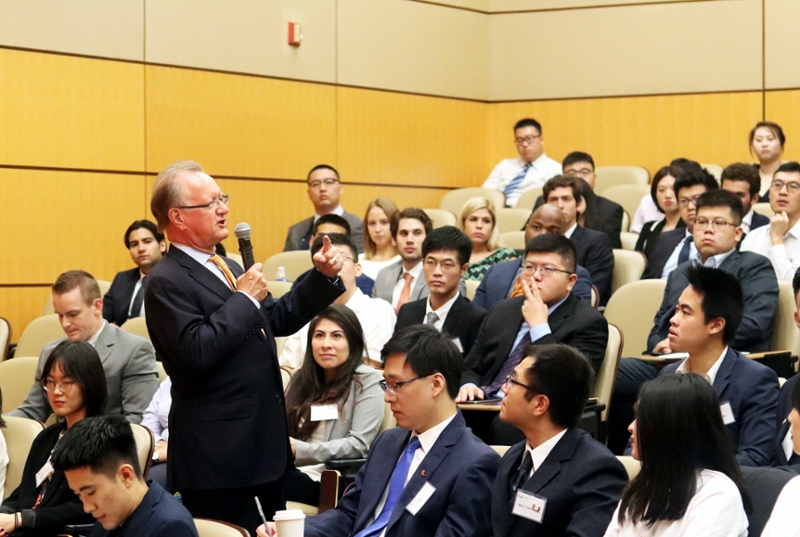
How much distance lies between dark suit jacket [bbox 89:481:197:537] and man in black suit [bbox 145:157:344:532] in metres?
0.19

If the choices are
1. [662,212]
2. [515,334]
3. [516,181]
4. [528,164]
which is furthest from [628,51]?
[515,334]

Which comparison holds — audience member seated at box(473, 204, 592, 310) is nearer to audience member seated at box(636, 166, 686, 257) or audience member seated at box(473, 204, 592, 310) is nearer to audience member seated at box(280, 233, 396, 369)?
audience member seated at box(280, 233, 396, 369)

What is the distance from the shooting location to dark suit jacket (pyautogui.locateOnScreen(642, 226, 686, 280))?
214 inches

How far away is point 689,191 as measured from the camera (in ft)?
18.0

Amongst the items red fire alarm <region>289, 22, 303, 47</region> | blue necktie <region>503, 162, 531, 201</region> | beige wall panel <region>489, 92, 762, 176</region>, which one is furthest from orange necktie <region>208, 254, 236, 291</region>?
beige wall panel <region>489, 92, 762, 176</region>

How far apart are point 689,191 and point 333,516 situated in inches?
133

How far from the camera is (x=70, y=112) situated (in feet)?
20.0

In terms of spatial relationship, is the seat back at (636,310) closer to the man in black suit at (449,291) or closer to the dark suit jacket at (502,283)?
the dark suit jacket at (502,283)

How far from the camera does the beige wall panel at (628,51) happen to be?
7574mm

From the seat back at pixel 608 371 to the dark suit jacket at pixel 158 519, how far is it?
75.0 inches

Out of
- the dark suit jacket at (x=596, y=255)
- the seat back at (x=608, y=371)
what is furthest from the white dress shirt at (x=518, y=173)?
the seat back at (x=608, y=371)

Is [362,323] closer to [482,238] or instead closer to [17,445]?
[482,238]

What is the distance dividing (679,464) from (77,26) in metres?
4.99

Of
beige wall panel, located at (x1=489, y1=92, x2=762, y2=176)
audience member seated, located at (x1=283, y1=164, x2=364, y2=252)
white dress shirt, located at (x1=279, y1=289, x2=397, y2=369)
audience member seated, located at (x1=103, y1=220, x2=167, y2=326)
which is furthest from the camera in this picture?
beige wall panel, located at (x1=489, y1=92, x2=762, y2=176)
